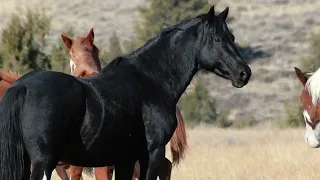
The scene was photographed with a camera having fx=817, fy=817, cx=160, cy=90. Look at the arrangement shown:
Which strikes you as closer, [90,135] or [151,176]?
[90,135]

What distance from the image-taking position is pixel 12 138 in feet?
20.0

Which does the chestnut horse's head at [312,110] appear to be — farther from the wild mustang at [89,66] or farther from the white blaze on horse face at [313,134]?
the wild mustang at [89,66]

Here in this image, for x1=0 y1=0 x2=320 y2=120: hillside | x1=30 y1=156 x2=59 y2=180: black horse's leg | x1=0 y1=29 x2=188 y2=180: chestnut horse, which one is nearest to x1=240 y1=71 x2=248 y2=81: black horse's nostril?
x1=30 y1=156 x2=59 y2=180: black horse's leg

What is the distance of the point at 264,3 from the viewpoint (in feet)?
184

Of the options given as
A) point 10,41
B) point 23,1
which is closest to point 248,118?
point 10,41

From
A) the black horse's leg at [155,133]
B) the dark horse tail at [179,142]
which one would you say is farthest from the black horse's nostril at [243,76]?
the dark horse tail at [179,142]

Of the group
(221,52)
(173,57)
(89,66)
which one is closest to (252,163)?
(89,66)

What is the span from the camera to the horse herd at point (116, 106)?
20.1 ft

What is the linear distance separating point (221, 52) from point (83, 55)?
10.2 ft

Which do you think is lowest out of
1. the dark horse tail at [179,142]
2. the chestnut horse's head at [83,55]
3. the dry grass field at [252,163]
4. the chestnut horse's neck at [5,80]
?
the dry grass field at [252,163]

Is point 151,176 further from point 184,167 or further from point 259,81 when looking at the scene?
point 259,81

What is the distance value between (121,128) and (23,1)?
51950mm

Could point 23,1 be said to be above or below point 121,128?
below

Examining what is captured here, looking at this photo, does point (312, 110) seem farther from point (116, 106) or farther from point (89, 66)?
point (89, 66)
